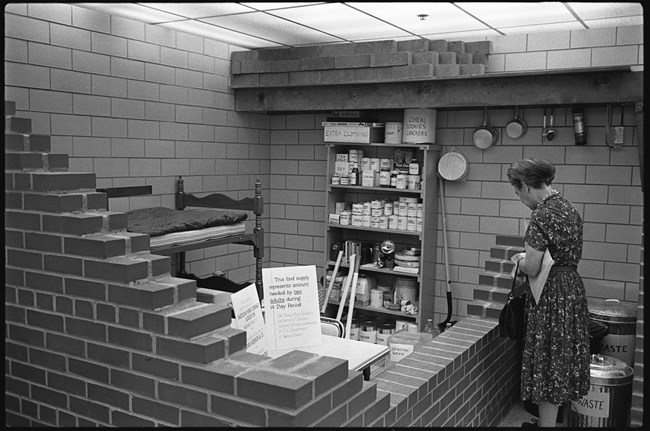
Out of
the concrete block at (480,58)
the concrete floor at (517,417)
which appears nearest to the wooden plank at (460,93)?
the concrete block at (480,58)

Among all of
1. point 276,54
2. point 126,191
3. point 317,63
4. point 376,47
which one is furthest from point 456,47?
point 126,191

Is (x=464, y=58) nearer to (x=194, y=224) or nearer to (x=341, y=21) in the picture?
(x=341, y=21)

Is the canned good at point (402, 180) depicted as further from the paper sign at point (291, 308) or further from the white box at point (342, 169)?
the paper sign at point (291, 308)

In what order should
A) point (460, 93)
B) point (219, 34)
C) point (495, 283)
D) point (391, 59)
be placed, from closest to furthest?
1. point (495, 283)
2. point (460, 93)
3. point (391, 59)
4. point (219, 34)

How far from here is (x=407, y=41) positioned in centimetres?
546

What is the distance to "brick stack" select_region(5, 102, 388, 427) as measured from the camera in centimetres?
241

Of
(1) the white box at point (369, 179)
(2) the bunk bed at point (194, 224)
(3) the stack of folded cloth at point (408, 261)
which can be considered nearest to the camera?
(2) the bunk bed at point (194, 224)

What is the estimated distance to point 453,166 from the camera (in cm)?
585

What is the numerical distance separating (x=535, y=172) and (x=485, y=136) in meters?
2.18

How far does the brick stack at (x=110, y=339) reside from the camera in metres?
2.41

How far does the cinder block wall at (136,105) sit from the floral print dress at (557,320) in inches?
124

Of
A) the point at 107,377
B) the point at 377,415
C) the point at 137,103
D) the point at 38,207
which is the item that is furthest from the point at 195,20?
the point at 377,415

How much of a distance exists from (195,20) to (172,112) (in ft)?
2.74

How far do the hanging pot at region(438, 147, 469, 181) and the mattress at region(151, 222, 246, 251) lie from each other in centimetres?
193
